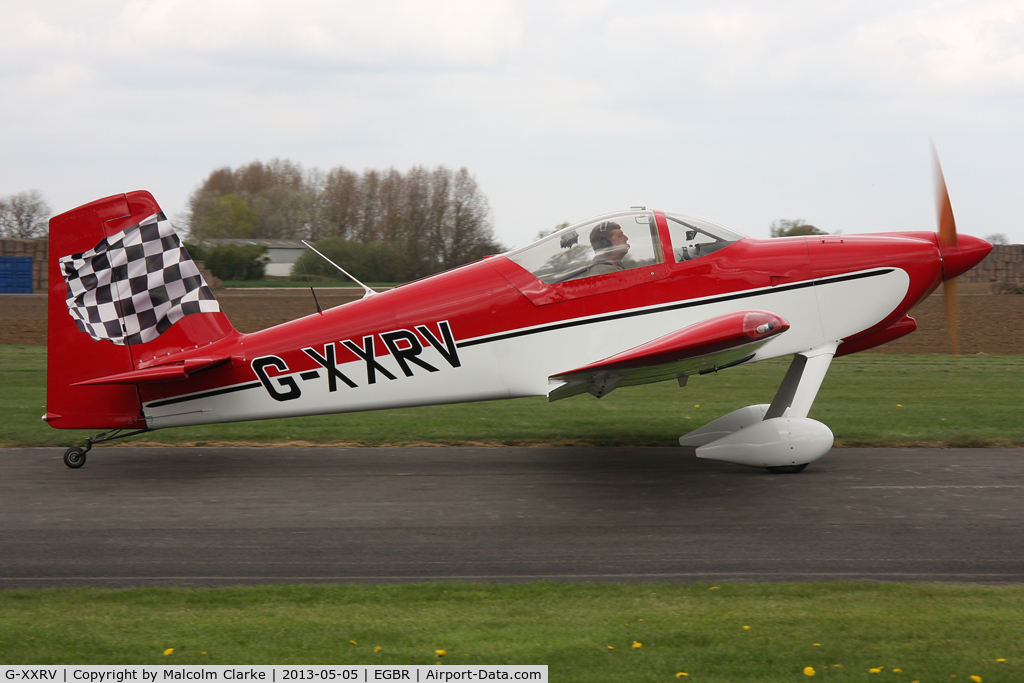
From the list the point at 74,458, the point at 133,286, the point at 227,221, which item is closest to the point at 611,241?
the point at 133,286

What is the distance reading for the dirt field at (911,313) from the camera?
21.4 m

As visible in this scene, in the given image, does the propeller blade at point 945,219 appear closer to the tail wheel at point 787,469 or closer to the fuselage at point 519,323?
the fuselage at point 519,323

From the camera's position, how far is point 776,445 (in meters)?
7.71

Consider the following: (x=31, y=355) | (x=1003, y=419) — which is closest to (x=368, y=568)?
(x=1003, y=419)

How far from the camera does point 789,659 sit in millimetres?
3900

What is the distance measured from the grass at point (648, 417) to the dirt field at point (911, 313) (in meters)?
6.86

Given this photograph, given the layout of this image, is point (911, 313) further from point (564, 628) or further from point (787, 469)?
point (564, 628)

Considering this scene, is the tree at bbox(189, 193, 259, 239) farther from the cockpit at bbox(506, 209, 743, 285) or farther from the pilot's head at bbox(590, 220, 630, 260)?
the pilot's head at bbox(590, 220, 630, 260)

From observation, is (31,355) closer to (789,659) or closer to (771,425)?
(771,425)

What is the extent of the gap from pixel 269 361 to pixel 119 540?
2.33 metres

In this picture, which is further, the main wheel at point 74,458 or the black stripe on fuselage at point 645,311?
the main wheel at point 74,458

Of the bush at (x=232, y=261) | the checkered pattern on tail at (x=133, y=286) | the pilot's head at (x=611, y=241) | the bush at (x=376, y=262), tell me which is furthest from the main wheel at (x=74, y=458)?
the bush at (x=232, y=261)

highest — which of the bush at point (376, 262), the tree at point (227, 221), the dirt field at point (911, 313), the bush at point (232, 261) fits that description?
the tree at point (227, 221)
